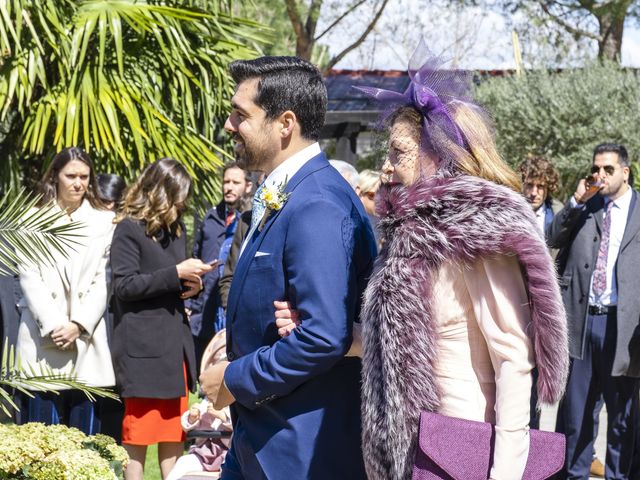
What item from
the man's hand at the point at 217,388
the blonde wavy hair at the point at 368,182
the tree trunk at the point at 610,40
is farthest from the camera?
the tree trunk at the point at 610,40

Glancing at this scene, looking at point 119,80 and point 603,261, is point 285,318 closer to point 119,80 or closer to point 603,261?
point 603,261

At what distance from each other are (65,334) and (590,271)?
10.7 ft

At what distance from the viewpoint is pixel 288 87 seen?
3021 mm

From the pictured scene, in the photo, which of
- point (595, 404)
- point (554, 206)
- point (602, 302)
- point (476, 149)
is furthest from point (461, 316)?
point (554, 206)

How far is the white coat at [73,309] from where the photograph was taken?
552 cm

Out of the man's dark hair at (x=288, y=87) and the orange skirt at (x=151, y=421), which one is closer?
the man's dark hair at (x=288, y=87)

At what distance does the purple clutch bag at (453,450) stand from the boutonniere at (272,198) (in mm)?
760

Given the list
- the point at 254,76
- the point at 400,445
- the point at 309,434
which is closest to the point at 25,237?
the point at 254,76

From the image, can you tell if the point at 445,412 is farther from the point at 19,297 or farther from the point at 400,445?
the point at 19,297

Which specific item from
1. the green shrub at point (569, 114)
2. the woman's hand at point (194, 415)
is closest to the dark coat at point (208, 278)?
the woman's hand at point (194, 415)

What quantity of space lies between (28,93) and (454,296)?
595 cm

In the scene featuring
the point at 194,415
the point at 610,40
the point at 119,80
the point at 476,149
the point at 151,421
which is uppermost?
the point at 610,40

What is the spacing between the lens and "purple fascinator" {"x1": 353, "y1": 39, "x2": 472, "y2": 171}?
2.81 m

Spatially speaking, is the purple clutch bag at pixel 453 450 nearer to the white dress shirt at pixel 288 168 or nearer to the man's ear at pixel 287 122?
the white dress shirt at pixel 288 168
